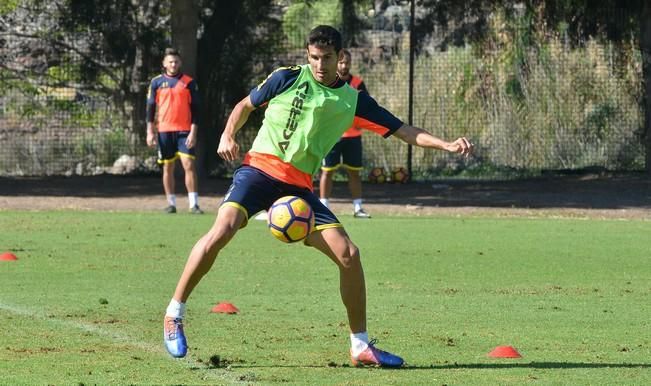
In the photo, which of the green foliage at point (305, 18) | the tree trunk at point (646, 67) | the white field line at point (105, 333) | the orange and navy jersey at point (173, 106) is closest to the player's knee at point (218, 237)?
the white field line at point (105, 333)

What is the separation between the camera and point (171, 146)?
61.4ft

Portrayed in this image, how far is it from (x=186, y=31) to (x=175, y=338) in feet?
55.7

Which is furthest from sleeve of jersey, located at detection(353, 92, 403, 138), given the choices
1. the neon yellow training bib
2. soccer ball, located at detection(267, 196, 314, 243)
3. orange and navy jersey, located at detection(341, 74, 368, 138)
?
orange and navy jersey, located at detection(341, 74, 368, 138)

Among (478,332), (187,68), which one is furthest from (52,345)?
(187,68)

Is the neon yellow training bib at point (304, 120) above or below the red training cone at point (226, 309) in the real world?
above

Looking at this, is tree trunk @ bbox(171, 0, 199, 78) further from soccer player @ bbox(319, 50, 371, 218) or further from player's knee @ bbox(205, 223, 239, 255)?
player's knee @ bbox(205, 223, 239, 255)

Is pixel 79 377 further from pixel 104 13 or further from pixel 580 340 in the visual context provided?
pixel 104 13

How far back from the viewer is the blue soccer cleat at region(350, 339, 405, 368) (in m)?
7.68

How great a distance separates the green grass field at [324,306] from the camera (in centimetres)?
761

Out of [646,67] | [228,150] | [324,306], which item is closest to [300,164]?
[228,150]

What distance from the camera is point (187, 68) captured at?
79.2ft

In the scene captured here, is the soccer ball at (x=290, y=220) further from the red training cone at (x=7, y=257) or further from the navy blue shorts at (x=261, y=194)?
the red training cone at (x=7, y=257)

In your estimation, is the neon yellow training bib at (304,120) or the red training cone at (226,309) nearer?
the neon yellow training bib at (304,120)

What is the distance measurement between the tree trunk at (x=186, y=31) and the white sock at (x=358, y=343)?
55.1 feet
